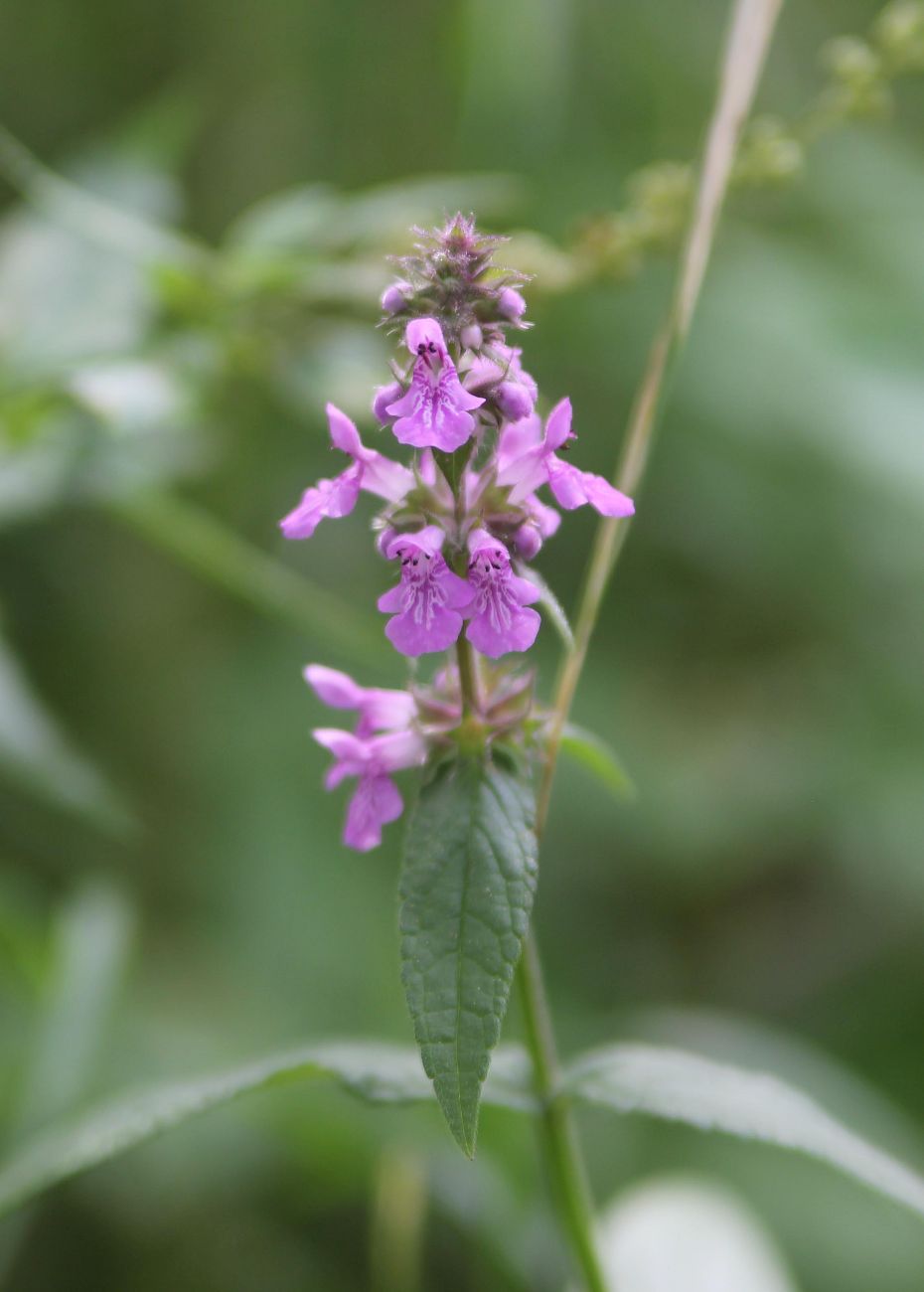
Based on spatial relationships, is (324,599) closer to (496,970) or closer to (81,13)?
(81,13)

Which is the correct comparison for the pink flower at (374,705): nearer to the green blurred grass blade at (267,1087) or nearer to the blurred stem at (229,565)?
the green blurred grass blade at (267,1087)

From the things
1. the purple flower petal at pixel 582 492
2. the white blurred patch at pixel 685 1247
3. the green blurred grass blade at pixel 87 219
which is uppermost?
the green blurred grass blade at pixel 87 219

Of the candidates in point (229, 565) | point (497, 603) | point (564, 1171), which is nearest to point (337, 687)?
point (497, 603)

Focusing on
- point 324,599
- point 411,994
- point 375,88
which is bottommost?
point 411,994

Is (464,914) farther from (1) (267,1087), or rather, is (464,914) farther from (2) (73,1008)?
(2) (73,1008)

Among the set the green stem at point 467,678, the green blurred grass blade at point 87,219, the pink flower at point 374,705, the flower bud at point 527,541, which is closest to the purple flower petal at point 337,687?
the pink flower at point 374,705

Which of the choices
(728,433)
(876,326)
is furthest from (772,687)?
(876,326)

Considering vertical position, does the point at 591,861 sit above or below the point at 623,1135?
above
